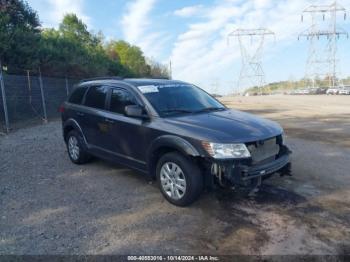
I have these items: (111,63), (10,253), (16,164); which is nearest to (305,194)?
(10,253)

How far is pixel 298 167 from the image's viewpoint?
22.7 ft

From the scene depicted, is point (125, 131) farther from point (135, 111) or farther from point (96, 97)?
point (96, 97)

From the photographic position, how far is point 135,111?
17.4ft

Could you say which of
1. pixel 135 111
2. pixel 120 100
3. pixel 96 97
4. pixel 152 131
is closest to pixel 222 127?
pixel 152 131

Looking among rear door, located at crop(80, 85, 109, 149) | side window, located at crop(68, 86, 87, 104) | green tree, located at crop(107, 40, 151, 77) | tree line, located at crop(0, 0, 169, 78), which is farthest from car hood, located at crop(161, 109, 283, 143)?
green tree, located at crop(107, 40, 151, 77)

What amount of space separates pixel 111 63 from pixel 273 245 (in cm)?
2905

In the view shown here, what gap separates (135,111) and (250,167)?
1.92m

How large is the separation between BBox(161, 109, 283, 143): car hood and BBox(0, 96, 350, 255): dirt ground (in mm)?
1007

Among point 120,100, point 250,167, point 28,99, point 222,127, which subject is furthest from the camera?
point 28,99

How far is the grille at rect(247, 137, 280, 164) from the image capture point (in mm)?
4672

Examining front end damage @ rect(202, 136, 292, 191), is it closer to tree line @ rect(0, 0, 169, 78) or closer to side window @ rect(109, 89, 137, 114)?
side window @ rect(109, 89, 137, 114)

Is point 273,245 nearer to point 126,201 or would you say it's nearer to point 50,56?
point 126,201

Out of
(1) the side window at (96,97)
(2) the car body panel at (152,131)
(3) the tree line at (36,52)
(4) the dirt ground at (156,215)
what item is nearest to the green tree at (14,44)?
(3) the tree line at (36,52)

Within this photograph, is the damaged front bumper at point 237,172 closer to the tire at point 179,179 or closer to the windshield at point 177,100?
the tire at point 179,179
